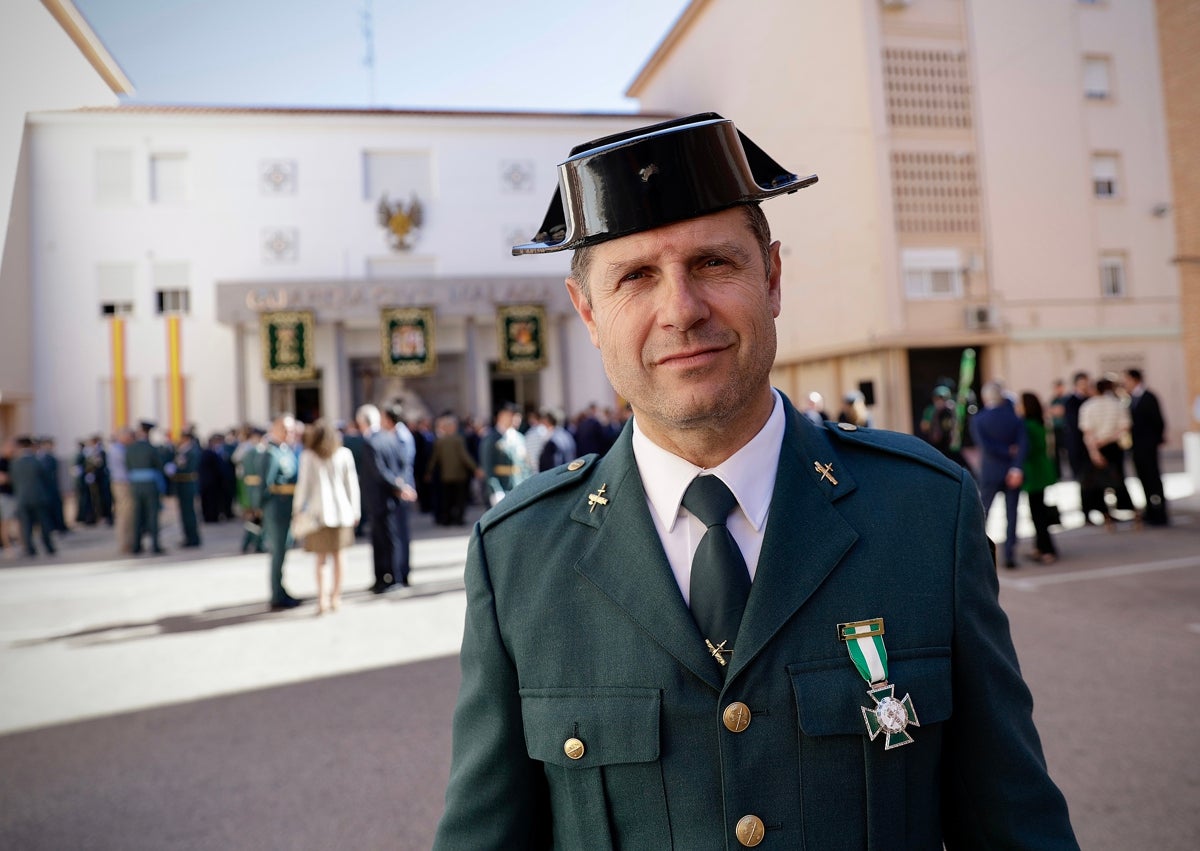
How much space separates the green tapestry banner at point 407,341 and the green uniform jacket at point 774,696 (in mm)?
25816

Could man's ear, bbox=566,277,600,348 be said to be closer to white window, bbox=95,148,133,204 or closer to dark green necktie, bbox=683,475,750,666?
dark green necktie, bbox=683,475,750,666

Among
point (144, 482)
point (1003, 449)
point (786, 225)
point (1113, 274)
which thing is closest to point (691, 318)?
point (1003, 449)

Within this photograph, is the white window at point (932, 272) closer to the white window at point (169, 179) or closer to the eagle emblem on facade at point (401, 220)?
the eagle emblem on facade at point (401, 220)

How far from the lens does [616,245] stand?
54.4 inches

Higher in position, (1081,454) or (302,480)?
(302,480)

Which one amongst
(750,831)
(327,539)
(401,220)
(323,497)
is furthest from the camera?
(401,220)

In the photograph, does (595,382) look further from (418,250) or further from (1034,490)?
(1034,490)

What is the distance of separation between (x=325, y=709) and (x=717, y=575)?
15.0 ft

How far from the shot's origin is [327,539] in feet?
26.0

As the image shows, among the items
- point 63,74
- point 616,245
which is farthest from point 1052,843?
point 63,74

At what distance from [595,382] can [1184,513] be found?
1977cm

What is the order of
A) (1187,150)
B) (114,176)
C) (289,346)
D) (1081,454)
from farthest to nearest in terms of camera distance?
(114,176) < (289,346) < (1187,150) < (1081,454)

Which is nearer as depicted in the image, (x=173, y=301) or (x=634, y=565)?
(x=634, y=565)

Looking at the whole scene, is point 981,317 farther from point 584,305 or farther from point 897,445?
point 584,305
